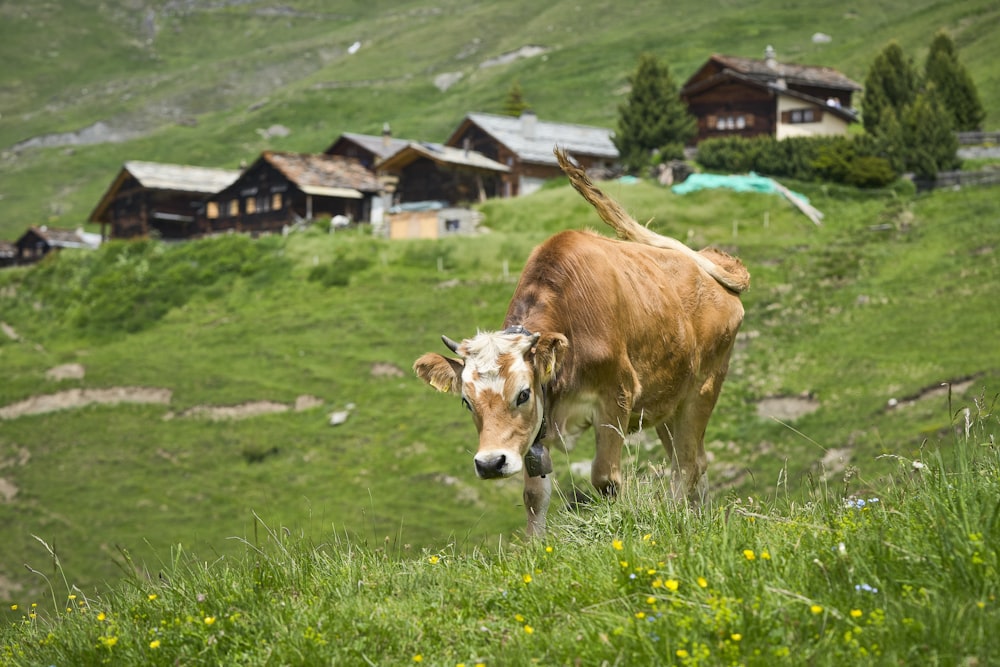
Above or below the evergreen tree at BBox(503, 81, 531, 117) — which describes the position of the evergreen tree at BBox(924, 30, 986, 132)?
A: above

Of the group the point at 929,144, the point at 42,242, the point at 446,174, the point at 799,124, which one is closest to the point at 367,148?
the point at 446,174

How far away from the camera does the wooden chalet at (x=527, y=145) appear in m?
77.2

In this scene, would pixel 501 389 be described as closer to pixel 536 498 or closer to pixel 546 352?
pixel 546 352

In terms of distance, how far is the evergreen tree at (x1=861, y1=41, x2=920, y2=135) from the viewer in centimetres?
A: 7288

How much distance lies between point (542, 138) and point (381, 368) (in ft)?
132

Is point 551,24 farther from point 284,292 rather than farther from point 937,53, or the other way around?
point 284,292

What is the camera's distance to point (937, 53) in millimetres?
78062

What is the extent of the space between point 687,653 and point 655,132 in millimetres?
71920

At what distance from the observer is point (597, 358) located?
8539 mm

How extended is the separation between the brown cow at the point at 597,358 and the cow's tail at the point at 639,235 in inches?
0.7

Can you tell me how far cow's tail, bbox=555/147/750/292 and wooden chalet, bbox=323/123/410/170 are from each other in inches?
2909

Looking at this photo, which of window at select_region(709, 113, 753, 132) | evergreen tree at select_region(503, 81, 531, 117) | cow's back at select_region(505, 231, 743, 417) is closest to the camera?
cow's back at select_region(505, 231, 743, 417)

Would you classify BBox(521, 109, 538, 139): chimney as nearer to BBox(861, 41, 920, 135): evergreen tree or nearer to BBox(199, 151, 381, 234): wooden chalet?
BBox(199, 151, 381, 234): wooden chalet

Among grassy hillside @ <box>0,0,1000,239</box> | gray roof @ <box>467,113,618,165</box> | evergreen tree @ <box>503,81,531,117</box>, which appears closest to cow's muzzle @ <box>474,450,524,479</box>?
gray roof @ <box>467,113,618,165</box>
